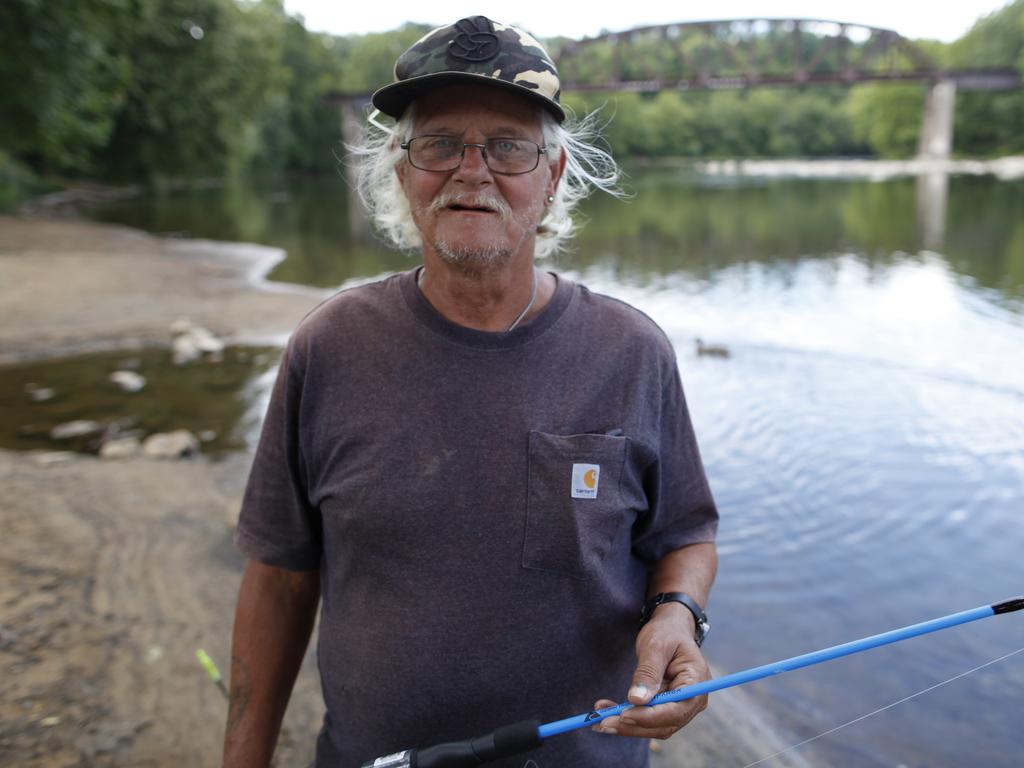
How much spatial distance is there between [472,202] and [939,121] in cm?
8108

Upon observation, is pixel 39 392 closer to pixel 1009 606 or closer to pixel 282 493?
pixel 282 493

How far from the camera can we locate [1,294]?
14828 millimetres

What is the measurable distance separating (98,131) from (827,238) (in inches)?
848

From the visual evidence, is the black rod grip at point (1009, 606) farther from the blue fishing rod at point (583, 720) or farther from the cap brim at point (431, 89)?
the cap brim at point (431, 89)

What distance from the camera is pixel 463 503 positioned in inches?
71.3

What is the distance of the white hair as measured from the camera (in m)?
2.11

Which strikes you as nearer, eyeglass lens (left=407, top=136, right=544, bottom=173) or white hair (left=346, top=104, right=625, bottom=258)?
eyeglass lens (left=407, top=136, right=544, bottom=173)

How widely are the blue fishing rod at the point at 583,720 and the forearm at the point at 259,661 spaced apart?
39 cm

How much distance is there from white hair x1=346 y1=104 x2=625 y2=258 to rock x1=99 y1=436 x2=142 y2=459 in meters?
6.13

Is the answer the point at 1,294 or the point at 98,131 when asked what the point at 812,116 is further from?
the point at 1,294

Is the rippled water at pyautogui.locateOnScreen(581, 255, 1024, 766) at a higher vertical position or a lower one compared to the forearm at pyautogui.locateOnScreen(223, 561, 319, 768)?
lower

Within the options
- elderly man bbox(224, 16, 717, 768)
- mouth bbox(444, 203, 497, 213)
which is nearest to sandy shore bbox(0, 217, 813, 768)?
elderly man bbox(224, 16, 717, 768)

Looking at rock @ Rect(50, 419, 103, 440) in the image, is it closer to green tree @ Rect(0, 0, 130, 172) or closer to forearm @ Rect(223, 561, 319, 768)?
forearm @ Rect(223, 561, 319, 768)

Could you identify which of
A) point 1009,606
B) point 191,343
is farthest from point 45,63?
point 1009,606
